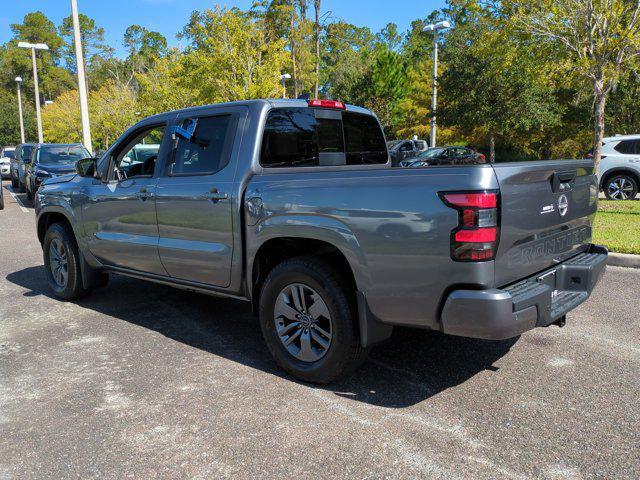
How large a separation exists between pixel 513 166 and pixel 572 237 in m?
1.08

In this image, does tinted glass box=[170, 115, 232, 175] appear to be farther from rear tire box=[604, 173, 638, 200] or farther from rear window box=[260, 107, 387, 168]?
rear tire box=[604, 173, 638, 200]

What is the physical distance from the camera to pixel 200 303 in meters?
5.86

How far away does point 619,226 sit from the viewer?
9.37 m

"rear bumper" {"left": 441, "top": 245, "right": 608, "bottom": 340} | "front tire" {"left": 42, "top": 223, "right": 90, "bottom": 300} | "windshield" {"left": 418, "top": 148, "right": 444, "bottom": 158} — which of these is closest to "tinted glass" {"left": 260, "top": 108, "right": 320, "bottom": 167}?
"rear bumper" {"left": 441, "top": 245, "right": 608, "bottom": 340}

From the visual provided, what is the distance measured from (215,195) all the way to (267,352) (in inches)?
51.5

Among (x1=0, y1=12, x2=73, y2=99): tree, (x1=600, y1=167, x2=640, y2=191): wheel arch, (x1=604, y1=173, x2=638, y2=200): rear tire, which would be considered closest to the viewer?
(x1=600, y1=167, x2=640, y2=191): wheel arch

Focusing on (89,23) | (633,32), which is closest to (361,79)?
(633,32)

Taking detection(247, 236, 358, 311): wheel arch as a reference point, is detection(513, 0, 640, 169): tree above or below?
above

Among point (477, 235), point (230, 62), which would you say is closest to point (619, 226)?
point (477, 235)

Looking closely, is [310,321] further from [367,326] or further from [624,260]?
[624,260]

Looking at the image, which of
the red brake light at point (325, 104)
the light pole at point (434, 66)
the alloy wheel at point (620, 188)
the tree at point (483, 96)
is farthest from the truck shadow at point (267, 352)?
the light pole at point (434, 66)

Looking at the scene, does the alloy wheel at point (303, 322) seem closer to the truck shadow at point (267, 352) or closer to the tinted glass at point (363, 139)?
the truck shadow at point (267, 352)

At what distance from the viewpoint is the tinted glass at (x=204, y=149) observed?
427 cm

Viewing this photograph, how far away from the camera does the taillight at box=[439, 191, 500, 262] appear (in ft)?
9.47
